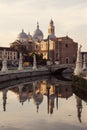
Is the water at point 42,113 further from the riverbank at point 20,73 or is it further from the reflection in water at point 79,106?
the riverbank at point 20,73

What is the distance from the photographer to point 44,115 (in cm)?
2066

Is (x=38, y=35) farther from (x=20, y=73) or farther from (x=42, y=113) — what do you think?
(x=42, y=113)

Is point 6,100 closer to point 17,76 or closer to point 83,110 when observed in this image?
point 83,110

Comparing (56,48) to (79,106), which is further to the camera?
(56,48)

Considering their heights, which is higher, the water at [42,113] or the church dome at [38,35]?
the church dome at [38,35]

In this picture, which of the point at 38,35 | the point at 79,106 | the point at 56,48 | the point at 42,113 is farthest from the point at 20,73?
the point at 38,35

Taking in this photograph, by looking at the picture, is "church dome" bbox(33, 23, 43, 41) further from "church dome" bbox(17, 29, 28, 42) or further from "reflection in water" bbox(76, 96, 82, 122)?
"reflection in water" bbox(76, 96, 82, 122)

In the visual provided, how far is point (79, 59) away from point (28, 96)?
10280mm

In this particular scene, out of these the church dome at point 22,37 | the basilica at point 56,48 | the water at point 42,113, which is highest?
the church dome at point 22,37

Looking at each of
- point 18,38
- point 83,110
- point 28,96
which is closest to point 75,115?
point 83,110

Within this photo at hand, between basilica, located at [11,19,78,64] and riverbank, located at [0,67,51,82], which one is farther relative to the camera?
basilica, located at [11,19,78,64]

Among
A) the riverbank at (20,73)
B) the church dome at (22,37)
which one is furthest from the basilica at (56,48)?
the riverbank at (20,73)

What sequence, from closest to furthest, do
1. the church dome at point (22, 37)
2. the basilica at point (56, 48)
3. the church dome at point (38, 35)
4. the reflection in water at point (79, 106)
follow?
the reflection in water at point (79, 106) → the basilica at point (56, 48) → the church dome at point (38, 35) → the church dome at point (22, 37)

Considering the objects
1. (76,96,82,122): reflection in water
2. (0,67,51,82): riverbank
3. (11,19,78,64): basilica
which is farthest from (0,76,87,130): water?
(11,19,78,64): basilica
